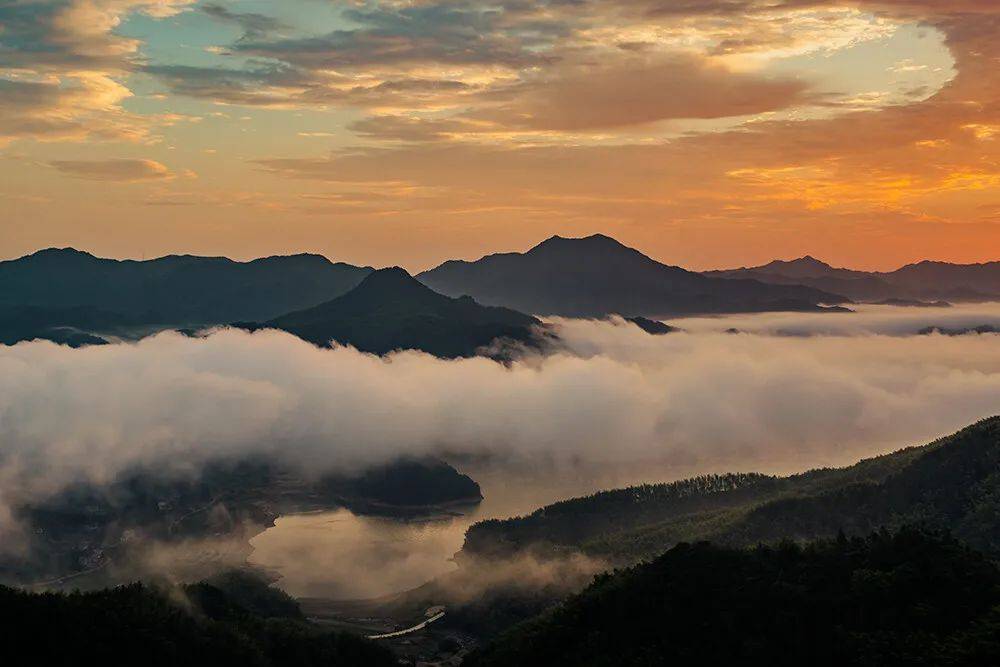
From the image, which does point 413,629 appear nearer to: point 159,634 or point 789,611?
point 159,634

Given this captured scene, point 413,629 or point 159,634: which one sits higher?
point 159,634

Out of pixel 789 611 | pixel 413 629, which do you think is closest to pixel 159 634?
pixel 413 629

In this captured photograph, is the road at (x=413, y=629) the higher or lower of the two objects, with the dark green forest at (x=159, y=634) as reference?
lower

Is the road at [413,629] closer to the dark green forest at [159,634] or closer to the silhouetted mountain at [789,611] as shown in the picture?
the dark green forest at [159,634]

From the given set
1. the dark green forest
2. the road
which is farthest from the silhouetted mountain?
the road

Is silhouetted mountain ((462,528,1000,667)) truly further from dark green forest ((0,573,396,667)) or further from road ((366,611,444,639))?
road ((366,611,444,639))

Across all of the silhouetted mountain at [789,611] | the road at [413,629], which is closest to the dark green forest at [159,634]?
the silhouetted mountain at [789,611]

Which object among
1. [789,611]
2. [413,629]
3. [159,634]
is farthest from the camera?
[413,629]

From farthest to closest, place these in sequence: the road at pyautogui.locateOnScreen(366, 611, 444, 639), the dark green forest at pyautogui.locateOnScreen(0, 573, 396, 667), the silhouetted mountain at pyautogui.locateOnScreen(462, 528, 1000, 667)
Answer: the road at pyautogui.locateOnScreen(366, 611, 444, 639) < the dark green forest at pyautogui.locateOnScreen(0, 573, 396, 667) < the silhouetted mountain at pyautogui.locateOnScreen(462, 528, 1000, 667)
